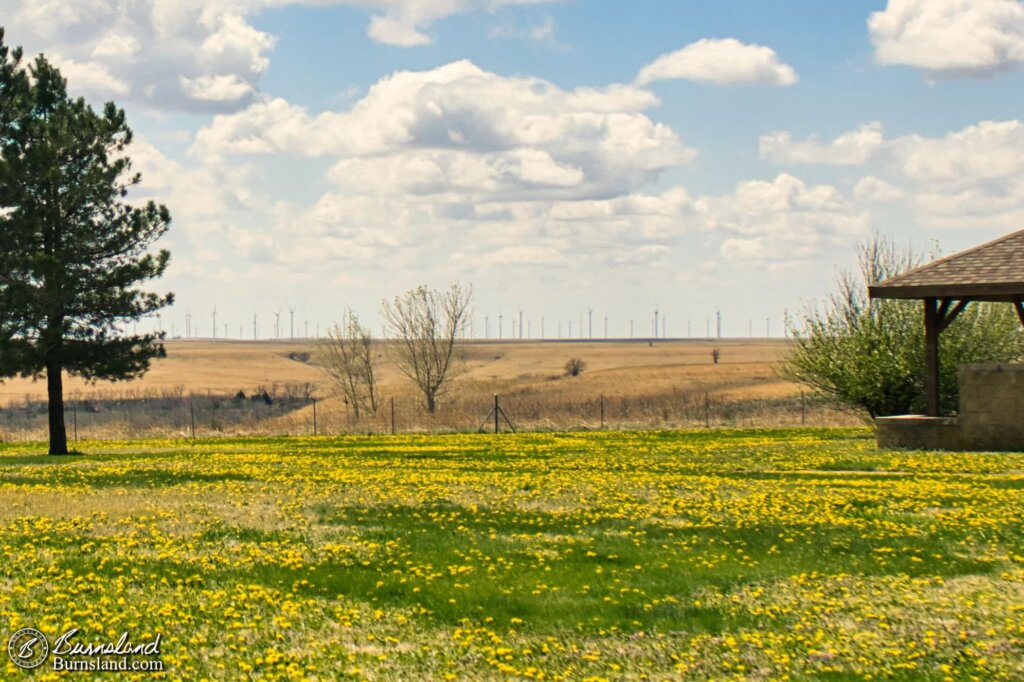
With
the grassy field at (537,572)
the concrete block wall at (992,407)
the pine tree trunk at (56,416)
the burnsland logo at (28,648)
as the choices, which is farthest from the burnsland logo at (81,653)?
the pine tree trunk at (56,416)

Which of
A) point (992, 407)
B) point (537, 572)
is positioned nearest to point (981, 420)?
point (992, 407)

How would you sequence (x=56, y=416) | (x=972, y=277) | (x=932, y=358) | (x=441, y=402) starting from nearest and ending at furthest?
1. (x=972, y=277)
2. (x=932, y=358)
3. (x=56, y=416)
4. (x=441, y=402)

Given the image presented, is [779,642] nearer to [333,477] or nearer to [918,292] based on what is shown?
[333,477]

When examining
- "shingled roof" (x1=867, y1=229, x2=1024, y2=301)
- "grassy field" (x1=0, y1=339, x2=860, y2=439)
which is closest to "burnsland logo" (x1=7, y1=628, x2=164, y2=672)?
"shingled roof" (x1=867, y1=229, x2=1024, y2=301)

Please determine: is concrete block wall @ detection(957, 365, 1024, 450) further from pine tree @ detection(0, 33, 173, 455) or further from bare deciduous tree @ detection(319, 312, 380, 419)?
bare deciduous tree @ detection(319, 312, 380, 419)

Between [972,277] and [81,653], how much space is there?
29.4 m

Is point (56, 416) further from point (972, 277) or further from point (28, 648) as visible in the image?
point (28, 648)

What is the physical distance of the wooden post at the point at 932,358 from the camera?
34.8m

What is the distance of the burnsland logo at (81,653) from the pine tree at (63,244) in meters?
29.8

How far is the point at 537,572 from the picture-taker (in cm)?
1476

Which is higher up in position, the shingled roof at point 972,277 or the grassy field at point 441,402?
the shingled roof at point 972,277

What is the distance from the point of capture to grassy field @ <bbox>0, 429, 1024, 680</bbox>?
10.9 meters

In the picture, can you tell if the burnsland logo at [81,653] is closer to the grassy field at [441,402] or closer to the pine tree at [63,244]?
the pine tree at [63,244]

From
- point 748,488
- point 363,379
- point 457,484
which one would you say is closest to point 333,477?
point 457,484
